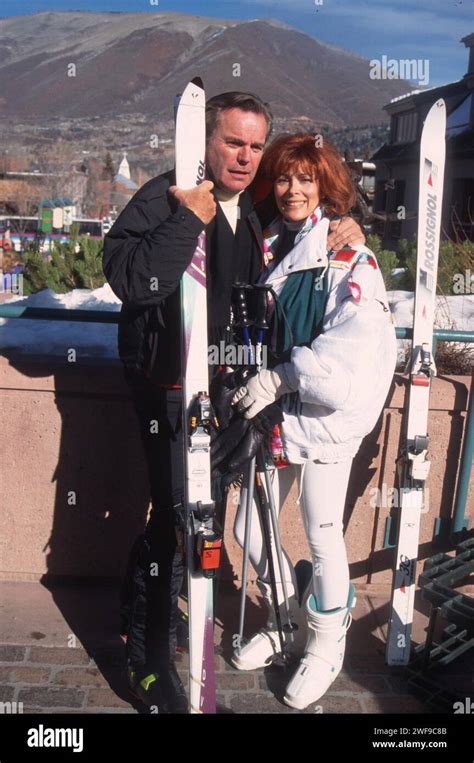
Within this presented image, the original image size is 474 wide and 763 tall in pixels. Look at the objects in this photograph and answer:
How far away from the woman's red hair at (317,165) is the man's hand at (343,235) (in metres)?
0.07

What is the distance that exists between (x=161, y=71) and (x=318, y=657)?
190498 mm

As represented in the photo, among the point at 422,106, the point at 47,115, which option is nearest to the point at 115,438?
the point at 422,106

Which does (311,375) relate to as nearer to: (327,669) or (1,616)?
(327,669)

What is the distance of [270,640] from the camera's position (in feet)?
11.1

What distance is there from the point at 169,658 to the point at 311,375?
133cm

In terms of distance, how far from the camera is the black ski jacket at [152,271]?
8.36 ft

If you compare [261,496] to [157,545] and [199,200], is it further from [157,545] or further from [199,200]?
[199,200]

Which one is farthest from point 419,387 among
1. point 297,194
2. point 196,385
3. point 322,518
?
point 196,385

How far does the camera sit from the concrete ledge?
380 cm

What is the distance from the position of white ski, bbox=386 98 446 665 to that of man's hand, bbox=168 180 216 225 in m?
1.08

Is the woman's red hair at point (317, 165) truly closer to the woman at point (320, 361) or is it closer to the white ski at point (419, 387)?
the woman at point (320, 361)

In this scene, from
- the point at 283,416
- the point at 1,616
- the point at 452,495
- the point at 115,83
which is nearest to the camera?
the point at 283,416

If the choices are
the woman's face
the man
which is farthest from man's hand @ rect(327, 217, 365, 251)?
the woman's face
